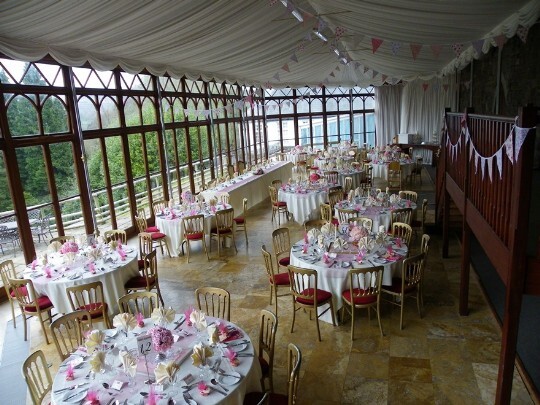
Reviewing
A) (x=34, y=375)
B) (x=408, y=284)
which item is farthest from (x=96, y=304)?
(x=408, y=284)

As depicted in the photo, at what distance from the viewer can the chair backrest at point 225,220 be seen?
905cm

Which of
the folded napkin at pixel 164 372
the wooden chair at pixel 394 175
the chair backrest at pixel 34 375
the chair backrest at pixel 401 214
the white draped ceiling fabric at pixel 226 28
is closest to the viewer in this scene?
the folded napkin at pixel 164 372

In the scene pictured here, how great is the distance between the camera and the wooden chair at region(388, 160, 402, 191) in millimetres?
14236

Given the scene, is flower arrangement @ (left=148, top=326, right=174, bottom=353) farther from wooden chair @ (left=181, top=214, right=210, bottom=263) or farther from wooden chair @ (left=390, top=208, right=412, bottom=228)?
wooden chair @ (left=390, top=208, right=412, bottom=228)

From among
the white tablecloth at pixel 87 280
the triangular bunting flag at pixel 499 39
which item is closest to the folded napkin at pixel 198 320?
the white tablecloth at pixel 87 280

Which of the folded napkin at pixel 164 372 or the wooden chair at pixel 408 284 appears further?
the wooden chair at pixel 408 284

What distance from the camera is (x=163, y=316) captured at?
4359 mm

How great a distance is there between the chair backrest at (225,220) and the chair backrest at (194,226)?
1.16 feet

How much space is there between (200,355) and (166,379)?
1.12 feet

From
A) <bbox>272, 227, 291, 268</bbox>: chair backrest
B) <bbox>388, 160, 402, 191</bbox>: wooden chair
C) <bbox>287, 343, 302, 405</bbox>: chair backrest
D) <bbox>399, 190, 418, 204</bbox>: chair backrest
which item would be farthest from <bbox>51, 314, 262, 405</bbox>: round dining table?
<bbox>388, 160, 402, 191</bbox>: wooden chair

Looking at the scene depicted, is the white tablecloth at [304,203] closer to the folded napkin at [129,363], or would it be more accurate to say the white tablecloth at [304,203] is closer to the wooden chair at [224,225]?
the wooden chair at [224,225]

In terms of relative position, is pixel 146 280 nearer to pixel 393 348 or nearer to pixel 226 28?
pixel 393 348

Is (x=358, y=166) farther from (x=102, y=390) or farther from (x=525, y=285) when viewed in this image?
(x=102, y=390)

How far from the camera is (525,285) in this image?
12.0 ft
